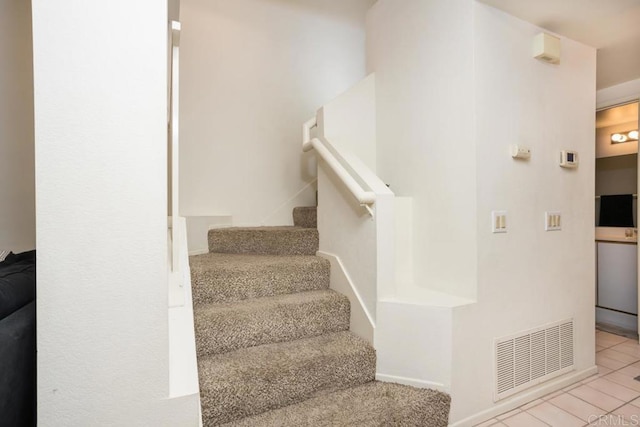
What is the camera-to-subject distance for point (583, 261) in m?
2.25

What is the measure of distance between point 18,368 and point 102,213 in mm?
534

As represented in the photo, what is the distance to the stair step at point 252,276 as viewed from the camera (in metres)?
1.93

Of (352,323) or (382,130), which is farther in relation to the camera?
(382,130)

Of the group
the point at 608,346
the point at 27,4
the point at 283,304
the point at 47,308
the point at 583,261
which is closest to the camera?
the point at 47,308

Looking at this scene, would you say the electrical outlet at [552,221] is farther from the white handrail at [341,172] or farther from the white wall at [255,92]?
the white wall at [255,92]

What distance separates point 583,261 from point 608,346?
3.91ft

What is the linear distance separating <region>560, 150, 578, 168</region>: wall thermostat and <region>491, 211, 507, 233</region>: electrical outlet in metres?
0.67

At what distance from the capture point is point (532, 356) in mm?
1965

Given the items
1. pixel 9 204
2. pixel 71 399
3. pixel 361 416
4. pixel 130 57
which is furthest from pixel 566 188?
pixel 9 204

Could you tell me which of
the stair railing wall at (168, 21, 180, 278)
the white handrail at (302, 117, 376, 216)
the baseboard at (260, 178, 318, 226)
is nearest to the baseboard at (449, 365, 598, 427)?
→ the white handrail at (302, 117, 376, 216)

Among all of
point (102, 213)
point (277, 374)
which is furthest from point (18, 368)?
point (277, 374)

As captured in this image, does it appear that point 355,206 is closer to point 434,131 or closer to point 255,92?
point 434,131

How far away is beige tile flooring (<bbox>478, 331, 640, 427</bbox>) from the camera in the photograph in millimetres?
1757

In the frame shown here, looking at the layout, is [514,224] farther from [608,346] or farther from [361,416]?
[608,346]
